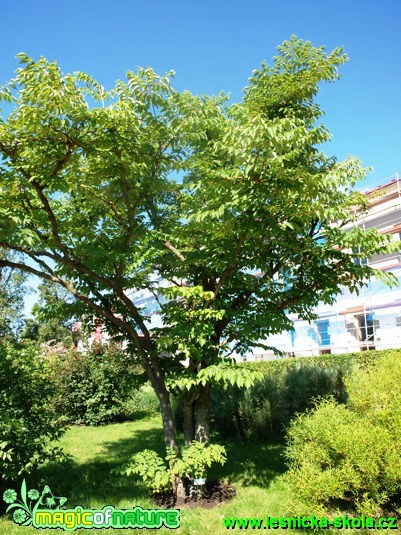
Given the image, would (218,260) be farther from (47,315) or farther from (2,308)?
(2,308)

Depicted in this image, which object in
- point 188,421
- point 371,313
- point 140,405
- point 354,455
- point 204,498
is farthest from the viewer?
point 371,313

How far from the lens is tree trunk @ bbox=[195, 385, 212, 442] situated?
6.27m

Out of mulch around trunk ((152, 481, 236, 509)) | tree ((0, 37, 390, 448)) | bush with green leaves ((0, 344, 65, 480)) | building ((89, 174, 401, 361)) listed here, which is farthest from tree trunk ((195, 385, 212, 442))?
building ((89, 174, 401, 361))

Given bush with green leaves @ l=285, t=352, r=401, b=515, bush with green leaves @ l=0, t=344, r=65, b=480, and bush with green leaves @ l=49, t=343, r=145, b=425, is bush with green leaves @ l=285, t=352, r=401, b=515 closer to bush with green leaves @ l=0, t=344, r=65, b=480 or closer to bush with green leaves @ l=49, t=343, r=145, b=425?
bush with green leaves @ l=0, t=344, r=65, b=480

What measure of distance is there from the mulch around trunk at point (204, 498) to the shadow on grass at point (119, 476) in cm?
30

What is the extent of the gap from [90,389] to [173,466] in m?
8.82

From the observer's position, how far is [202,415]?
20.9 ft

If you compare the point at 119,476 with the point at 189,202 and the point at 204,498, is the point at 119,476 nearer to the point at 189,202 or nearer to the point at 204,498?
the point at 204,498

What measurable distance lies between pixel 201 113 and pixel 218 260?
78.8 inches

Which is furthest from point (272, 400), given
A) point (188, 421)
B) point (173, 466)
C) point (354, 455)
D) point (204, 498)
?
point (354, 455)

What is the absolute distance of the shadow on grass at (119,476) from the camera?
611 centimetres

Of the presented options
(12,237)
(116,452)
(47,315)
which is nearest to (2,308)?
(116,452)

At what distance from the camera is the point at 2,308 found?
2761cm

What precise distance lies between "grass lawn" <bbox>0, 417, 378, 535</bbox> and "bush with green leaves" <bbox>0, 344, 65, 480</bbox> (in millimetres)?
568
